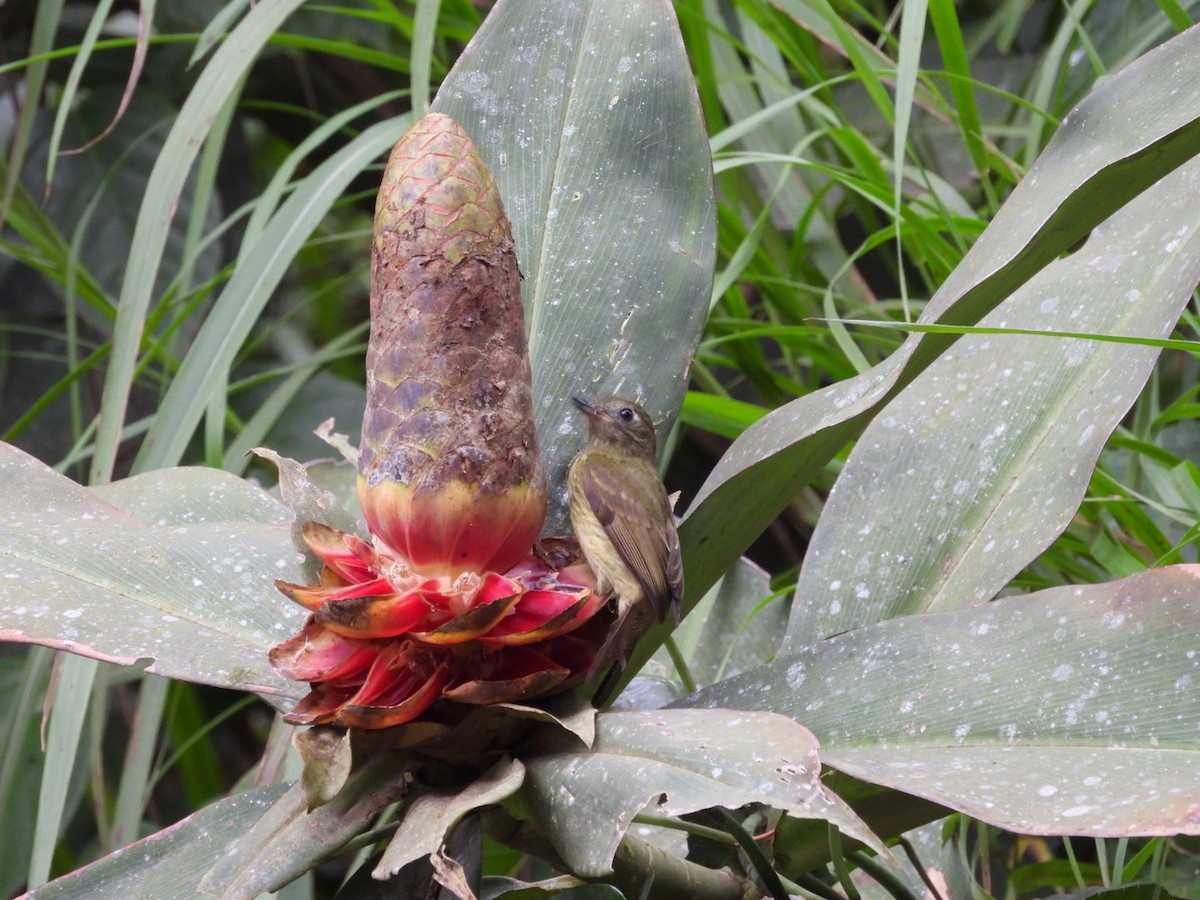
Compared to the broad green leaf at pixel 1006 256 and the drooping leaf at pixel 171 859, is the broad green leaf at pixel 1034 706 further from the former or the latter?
the drooping leaf at pixel 171 859

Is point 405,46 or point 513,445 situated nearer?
point 513,445

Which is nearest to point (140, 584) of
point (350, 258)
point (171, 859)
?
point (171, 859)

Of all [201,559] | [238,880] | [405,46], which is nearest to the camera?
[238,880]

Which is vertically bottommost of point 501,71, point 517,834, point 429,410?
point 517,834

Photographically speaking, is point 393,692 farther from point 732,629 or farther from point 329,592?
point 732,629

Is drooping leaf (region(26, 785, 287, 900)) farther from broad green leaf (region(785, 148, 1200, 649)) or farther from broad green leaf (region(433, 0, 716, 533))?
broad green leaf (region(785, 148, 1200, 649))

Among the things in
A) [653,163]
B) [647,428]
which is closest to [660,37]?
[653,163]

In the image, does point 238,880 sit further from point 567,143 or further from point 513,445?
point 567,143
